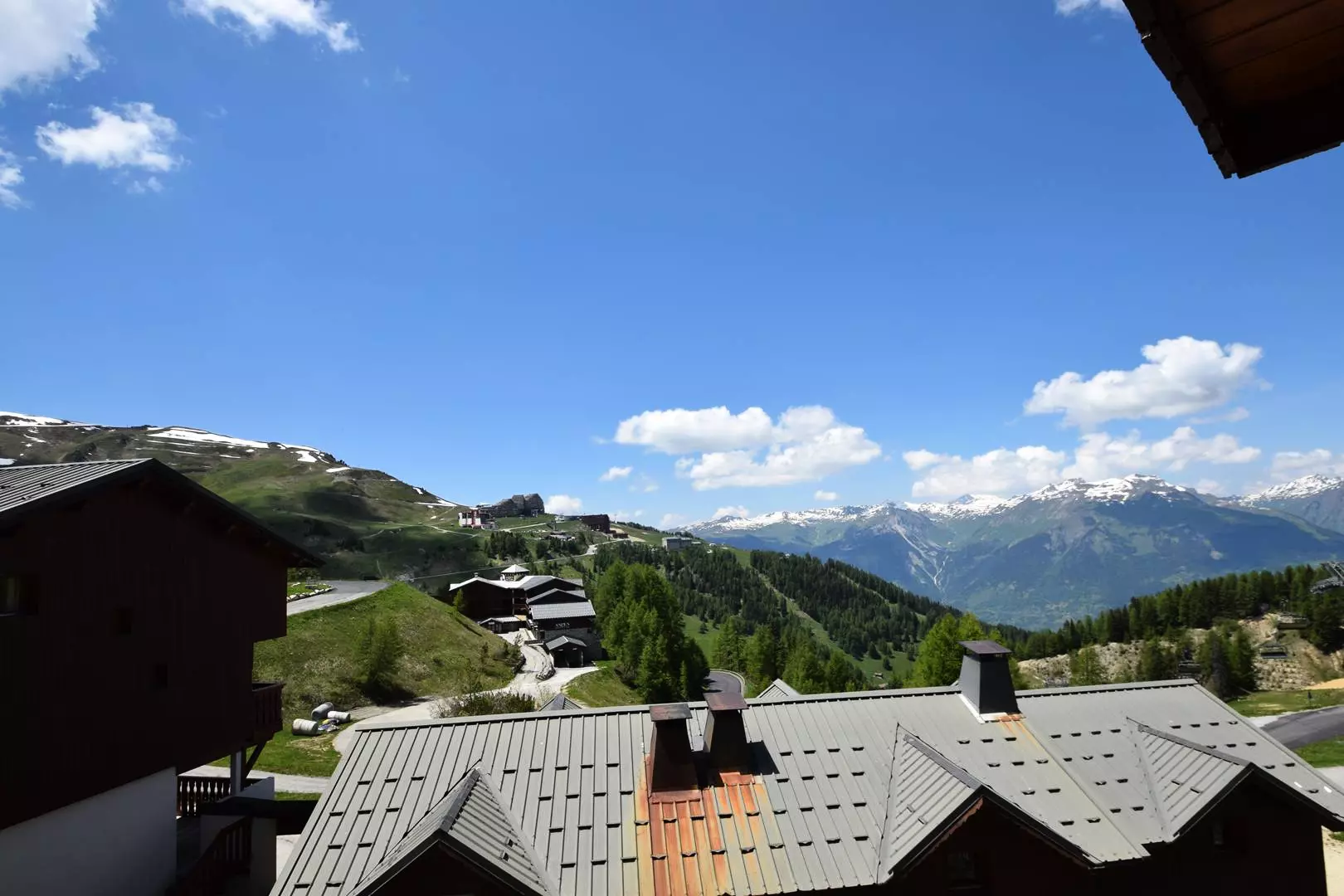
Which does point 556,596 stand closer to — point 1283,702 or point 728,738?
point 1283,702

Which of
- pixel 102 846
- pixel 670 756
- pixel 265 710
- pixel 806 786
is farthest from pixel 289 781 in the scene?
pixel 806 786

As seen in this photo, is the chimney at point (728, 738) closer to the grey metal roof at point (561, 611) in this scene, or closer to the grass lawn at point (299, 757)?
the grass lawn at point (299, 757)

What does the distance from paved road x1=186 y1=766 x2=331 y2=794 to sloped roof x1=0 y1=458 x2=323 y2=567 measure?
16.3m

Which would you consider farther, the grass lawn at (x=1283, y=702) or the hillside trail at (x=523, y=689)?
the grass lawn at (x=1283, y=702)

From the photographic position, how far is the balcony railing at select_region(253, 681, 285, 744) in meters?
24.3

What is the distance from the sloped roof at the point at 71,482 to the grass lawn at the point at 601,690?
1854 inches

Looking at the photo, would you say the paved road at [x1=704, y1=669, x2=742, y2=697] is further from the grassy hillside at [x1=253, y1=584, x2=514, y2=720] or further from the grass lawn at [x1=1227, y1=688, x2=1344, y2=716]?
the grass lawn at [x1=1227, y1=688, x2=1344, y2=716]

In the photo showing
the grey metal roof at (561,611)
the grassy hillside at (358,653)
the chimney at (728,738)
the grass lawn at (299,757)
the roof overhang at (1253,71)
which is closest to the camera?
the roof overhang at (1253,71)

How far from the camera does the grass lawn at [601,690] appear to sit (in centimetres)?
6556

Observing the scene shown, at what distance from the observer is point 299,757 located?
3778 cm

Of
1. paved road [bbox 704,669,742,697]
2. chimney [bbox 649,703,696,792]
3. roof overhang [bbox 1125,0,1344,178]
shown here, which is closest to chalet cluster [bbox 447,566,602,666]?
paved road [bbox 704,669,742,697]

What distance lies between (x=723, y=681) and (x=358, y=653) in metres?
58.1

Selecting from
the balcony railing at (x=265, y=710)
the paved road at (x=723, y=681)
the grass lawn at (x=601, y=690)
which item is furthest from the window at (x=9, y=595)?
the paved road at (x=723, y=681)

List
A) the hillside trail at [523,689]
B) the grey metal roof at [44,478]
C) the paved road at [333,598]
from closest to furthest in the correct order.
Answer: the grey metal roof at [44,478] < the hillside trail at [523,689] < the paved road at [333,598]
